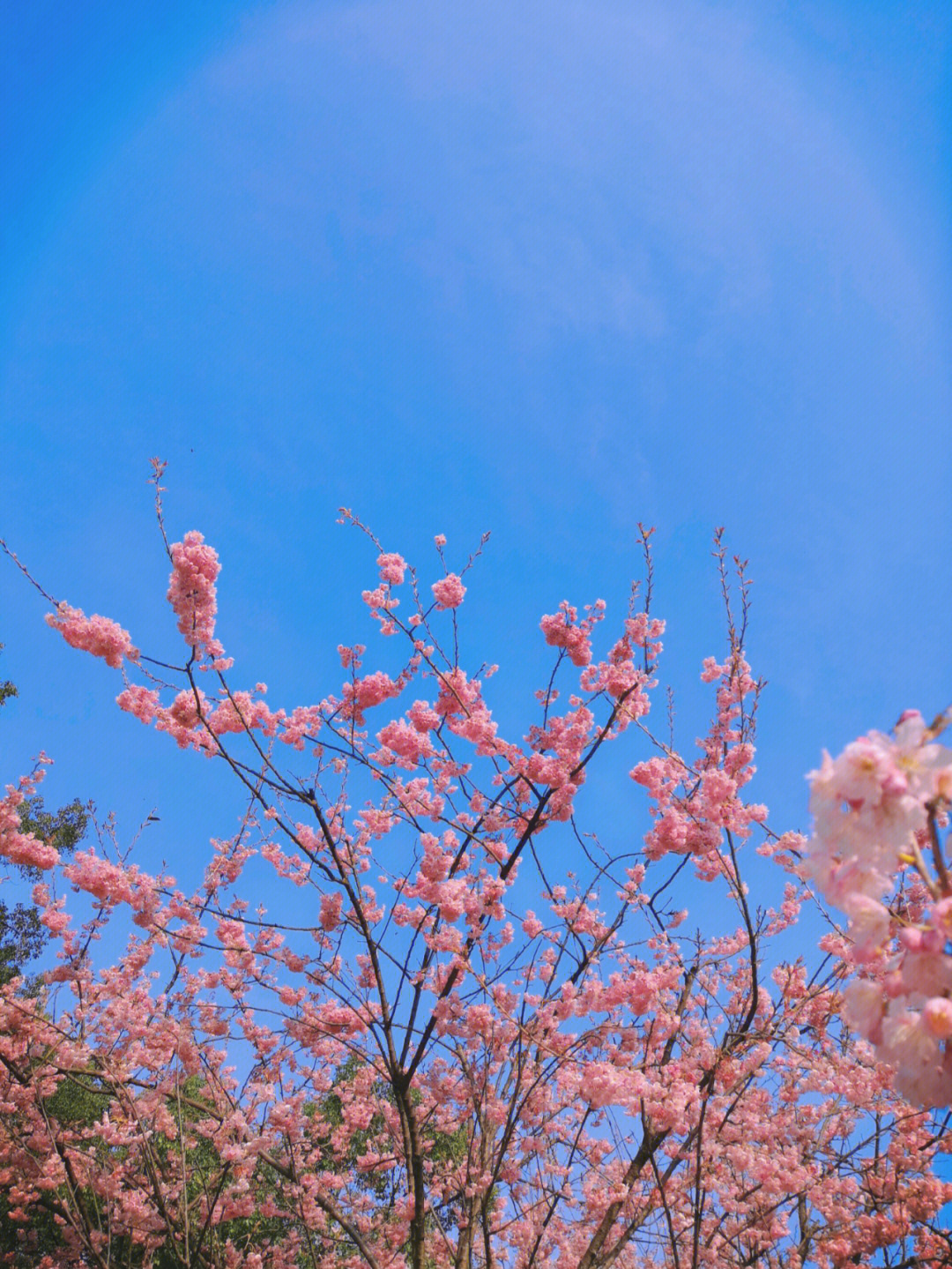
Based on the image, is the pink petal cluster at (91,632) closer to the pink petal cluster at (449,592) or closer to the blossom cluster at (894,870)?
the pink petal cluster at (449,592)

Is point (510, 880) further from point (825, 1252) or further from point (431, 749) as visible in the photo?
point (825, 1252)

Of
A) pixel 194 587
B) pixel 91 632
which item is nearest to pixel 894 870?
pixel 194 587

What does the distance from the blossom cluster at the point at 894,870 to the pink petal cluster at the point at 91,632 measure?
4.16 meters

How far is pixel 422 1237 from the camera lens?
14.1ft

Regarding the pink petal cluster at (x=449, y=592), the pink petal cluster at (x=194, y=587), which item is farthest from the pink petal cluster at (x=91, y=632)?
the pink petal cluster at (x=449, y=592)

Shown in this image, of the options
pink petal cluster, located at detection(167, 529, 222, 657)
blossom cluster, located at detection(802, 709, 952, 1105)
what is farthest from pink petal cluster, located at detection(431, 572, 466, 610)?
blossom cluster, located at detection(802, 709, 952, 1105)

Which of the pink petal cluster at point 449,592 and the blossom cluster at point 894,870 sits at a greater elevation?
the pink petal cluster at point 449,592

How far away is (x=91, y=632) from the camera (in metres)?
4.38

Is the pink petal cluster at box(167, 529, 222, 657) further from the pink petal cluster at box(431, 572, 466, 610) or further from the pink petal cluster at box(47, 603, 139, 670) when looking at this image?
the pink petal cluster at box(431, 572, 466, 610)

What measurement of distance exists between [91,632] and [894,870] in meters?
4.37

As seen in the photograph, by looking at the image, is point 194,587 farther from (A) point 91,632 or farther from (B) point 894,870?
(B) point 894,870

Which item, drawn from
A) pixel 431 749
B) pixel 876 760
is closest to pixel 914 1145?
pixel 431 749

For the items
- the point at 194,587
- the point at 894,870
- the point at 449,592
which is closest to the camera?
the point at 894,870

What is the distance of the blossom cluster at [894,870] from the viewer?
1417 mm
